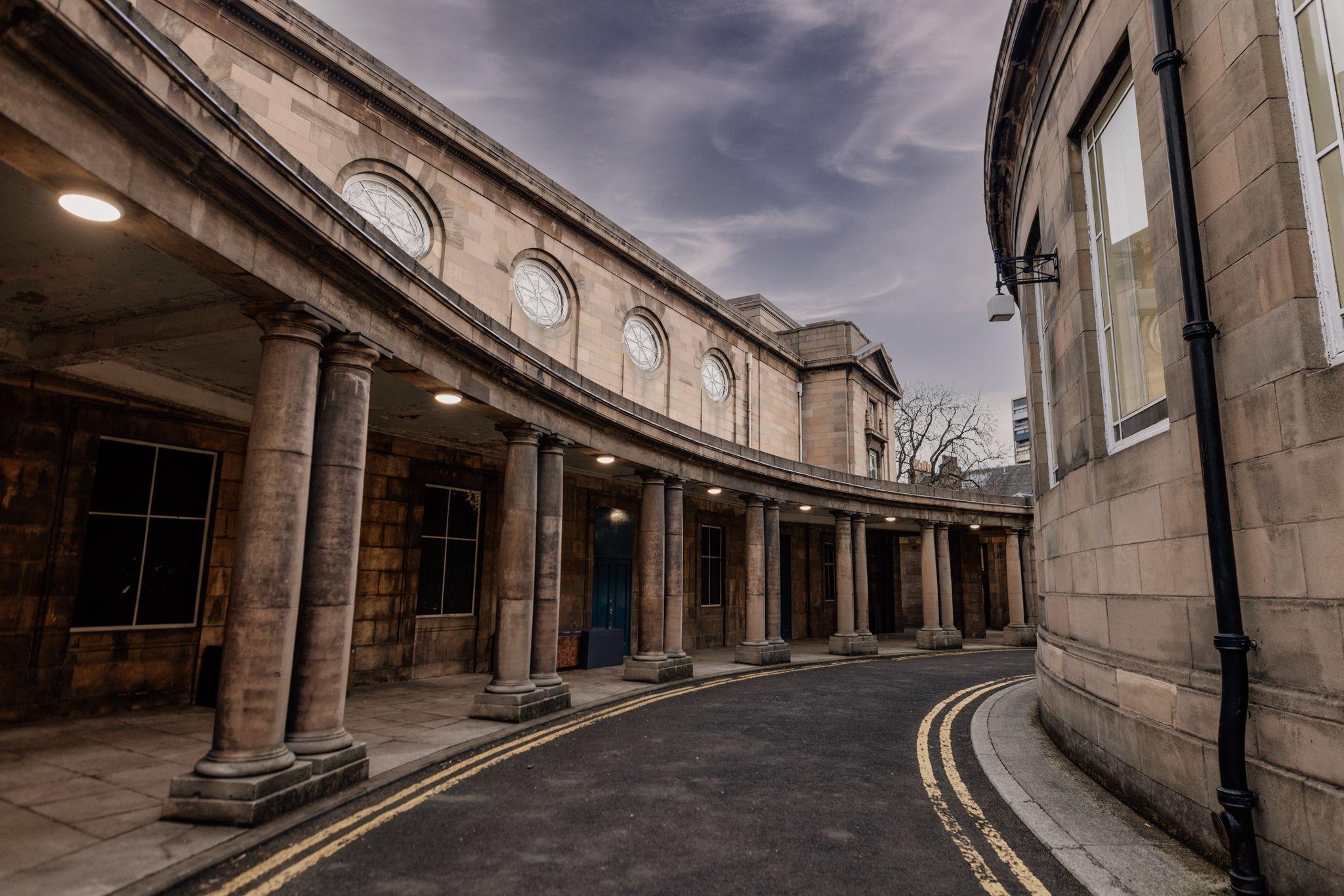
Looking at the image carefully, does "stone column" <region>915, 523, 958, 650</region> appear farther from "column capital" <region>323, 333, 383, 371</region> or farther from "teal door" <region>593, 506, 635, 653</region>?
"column capital" <region>323, 333, 383, 371</region>

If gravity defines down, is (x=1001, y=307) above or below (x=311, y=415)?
above

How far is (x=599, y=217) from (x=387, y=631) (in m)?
11.8

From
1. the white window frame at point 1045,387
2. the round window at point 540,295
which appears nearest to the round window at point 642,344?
the round window at point 540,295

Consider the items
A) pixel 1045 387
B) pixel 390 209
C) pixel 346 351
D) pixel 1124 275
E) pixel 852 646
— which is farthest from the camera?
pixel 852 646

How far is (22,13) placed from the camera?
3.99 metres

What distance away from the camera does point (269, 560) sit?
6.31m

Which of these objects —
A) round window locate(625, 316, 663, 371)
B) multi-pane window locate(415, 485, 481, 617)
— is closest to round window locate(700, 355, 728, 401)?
round window locate(625, 316, 663, 371)

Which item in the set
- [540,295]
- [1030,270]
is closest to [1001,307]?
[1030,270]

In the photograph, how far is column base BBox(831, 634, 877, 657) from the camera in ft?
69.1

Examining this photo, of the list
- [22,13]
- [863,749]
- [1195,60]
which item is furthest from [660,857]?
[1195,60]

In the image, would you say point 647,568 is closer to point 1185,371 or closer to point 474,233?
point 474,233

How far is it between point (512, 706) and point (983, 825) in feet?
20.9

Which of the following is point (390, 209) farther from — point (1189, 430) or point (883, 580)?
point (883, 580)

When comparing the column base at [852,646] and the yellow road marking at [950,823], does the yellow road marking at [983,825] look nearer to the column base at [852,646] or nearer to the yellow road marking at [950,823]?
the yellow road marking at [950,823]
